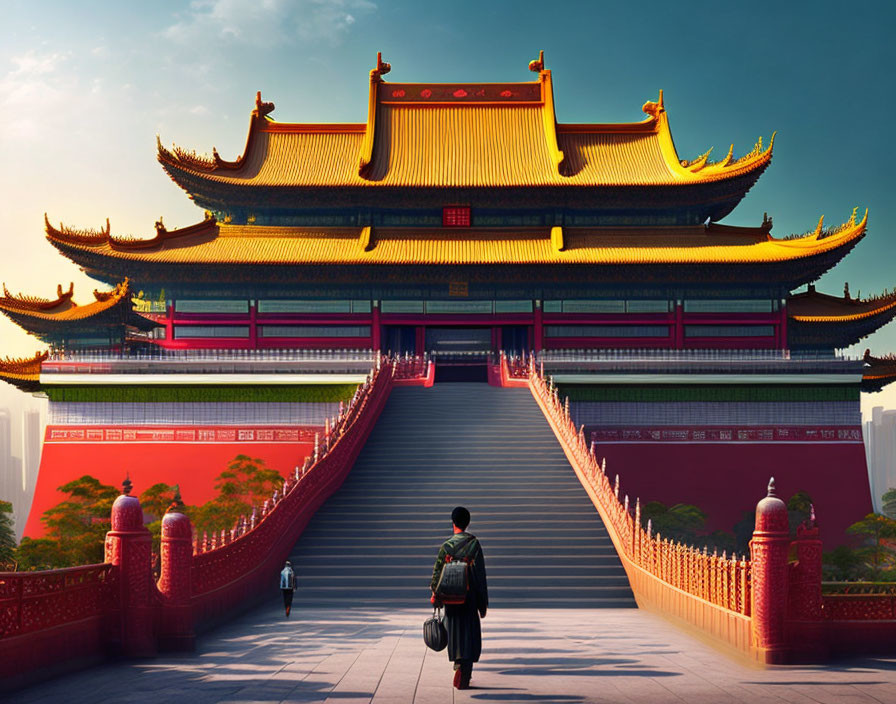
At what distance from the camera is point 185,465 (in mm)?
30141

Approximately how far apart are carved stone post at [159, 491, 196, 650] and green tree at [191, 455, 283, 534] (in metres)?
10.8

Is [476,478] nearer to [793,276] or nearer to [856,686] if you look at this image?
[856,686]

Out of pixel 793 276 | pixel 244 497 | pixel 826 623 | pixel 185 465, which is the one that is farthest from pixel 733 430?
pixel 826 623

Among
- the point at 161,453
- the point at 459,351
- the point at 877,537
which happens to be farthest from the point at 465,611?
the point at 459,351

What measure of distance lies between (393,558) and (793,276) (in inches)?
878

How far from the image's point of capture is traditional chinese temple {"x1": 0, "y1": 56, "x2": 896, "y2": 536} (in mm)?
30766

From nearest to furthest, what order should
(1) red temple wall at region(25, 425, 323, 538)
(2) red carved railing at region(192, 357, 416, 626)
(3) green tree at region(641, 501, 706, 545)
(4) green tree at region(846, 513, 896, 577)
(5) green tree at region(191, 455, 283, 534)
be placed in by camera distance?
(2) red carved railing at region(192, 357, 416, 626) → (4) green tree at region(846, 513, 896, 577) → (5) green tree at region(191, 455, 283, 534) → (3) green tree at region(641, 501, 706, 545) → (1) red temple wall at region(25, 425, 323, 538)

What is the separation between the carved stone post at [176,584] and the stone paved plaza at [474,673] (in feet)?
1.11

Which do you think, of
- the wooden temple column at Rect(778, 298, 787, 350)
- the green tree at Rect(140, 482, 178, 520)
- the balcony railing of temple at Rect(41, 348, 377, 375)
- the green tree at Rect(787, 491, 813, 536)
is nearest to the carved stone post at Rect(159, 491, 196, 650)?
the green tree at Rect(140, 482, 178, 520)

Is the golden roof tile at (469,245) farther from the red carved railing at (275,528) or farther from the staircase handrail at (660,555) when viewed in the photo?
the staircase handrail at (660,555)

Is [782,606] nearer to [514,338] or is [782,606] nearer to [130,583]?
[130,583]

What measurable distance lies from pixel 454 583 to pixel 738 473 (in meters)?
23.1

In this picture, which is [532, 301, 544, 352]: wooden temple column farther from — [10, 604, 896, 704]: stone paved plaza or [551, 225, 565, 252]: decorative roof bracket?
[10, 604, 896, 704]: stone paved plaza

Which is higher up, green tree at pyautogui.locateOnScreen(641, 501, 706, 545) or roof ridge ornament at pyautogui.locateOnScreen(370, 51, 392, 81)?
roof ridge ornament at pyautogui.locateOnScreen(370, 51, 392, 81)
